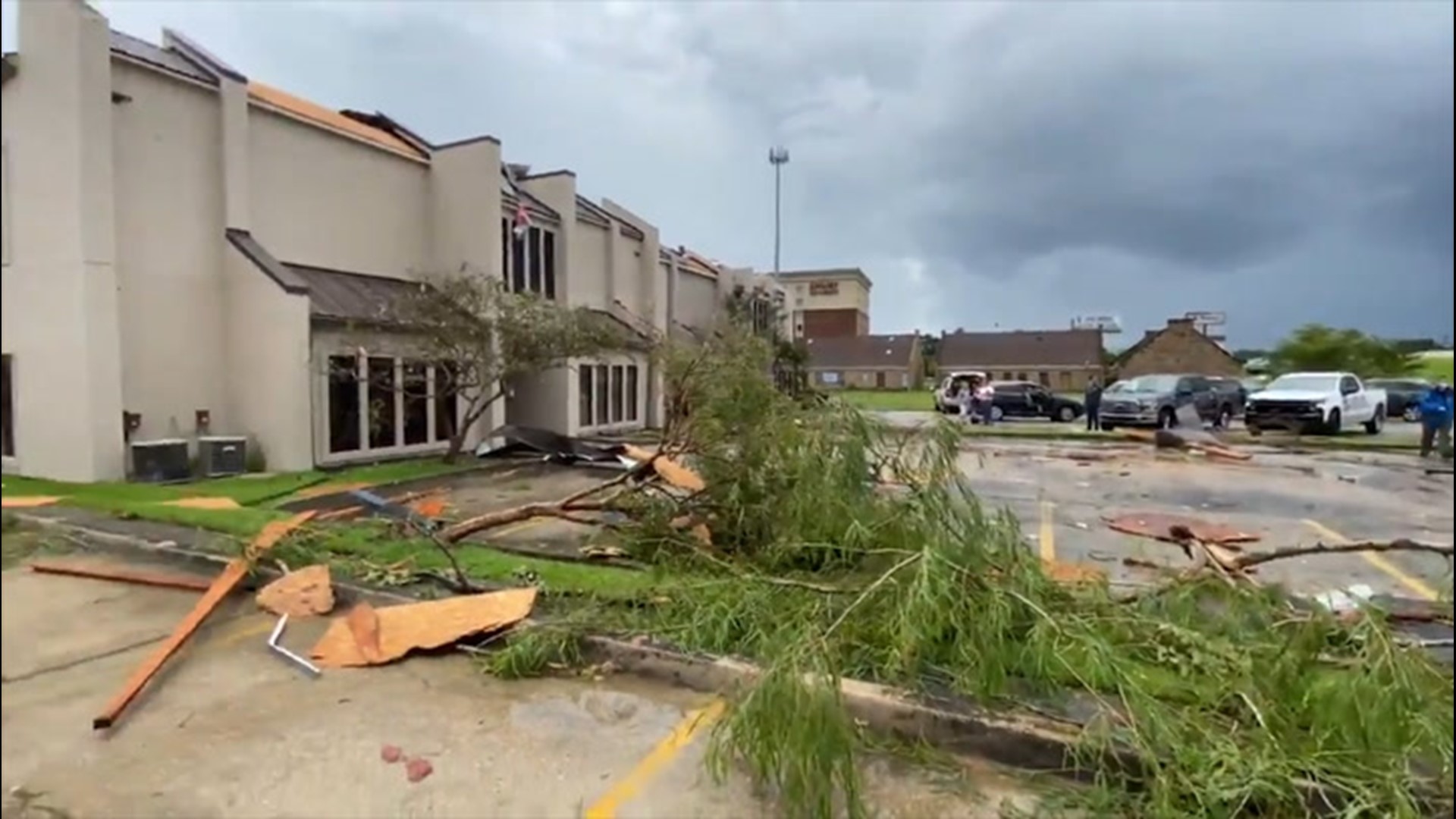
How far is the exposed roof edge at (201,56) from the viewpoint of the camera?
14.7 metres

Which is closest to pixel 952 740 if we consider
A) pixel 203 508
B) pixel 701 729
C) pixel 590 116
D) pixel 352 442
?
pixel 701 729

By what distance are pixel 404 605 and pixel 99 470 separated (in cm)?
958

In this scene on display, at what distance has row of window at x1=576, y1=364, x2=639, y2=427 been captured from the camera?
23.7 m

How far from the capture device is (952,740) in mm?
Answer: 4211

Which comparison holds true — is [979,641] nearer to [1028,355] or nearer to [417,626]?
[417,626]

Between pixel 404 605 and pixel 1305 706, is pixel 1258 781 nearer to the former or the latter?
pixel 1305 706

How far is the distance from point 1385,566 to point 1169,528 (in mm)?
2079

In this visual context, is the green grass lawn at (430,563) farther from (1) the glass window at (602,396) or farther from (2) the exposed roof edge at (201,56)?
(1) the glass window at (602,396)

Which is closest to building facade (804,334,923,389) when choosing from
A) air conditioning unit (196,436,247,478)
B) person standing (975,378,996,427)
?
person standing (975,378,996,427)

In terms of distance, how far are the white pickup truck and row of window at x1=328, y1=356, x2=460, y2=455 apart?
66.7 feet

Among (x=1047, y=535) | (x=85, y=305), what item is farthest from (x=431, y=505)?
(x=1047, y=535)

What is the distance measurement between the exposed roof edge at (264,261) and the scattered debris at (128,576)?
7784mm

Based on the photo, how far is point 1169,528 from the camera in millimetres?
9930

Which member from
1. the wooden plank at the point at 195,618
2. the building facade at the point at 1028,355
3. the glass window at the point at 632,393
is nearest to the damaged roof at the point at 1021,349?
the building facade at the point at 1028,355
